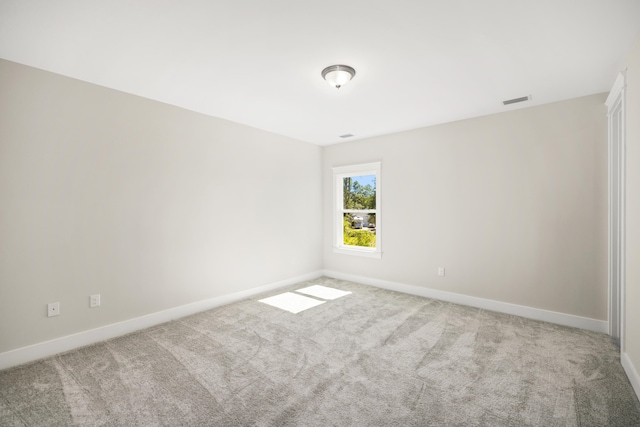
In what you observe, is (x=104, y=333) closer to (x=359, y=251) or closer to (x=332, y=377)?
(x=332, y=377)

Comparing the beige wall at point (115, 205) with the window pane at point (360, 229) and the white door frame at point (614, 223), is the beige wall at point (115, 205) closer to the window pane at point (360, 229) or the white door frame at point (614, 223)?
the window pane at point (360, 229)

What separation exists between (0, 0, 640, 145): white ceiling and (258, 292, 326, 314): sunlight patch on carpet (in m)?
2.55

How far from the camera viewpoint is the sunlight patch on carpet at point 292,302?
3.80m

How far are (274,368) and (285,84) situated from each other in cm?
259

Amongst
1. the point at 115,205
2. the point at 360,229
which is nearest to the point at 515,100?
the point at 360,229

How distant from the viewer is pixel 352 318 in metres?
3.46

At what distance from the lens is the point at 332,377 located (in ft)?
7.38

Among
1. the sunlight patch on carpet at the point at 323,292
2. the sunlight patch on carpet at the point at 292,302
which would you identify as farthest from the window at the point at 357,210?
the sunlight patch on carpet at the point at 292,302

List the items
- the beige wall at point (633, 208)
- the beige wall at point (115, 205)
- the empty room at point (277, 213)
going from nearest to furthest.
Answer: the empty room at point (277, 213) < the beige wall at point (633, 208) < the beige wall at point (115, 205)

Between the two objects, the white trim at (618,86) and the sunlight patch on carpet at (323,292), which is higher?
the white trim at (618,86)

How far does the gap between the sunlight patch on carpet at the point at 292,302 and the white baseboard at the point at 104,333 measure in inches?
16.7

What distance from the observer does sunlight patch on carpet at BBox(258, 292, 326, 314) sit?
3803mm

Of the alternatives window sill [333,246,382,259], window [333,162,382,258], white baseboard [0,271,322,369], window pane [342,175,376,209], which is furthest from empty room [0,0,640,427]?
window pane [342,175,376,209]

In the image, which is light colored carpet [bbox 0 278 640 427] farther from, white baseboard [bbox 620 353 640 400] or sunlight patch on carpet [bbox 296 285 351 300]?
sunlight patch on carpet [bbox 296 285 351 300]
